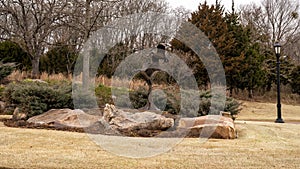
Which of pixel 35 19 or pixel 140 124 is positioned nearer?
pixel 140 124

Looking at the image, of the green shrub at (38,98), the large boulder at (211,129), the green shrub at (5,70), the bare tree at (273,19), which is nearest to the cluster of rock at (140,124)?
the large boulder at (211,129)

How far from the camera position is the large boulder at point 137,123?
7809 mm

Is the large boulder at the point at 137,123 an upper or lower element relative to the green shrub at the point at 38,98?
lower

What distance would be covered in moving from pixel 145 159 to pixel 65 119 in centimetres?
360

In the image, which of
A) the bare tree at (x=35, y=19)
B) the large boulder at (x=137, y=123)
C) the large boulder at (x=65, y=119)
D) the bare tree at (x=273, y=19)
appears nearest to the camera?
the large boulder at (x=137, y=123)

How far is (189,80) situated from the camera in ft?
51.9

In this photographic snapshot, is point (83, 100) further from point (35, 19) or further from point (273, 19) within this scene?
point (273, 19)

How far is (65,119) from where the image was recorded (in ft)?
27.7

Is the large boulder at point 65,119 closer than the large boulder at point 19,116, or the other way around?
the large boulder at point 65,119

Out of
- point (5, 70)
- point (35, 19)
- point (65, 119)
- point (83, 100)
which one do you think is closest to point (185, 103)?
point (83, 100)

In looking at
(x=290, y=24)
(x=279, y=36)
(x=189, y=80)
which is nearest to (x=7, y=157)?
Answer: (x=189, y=80)


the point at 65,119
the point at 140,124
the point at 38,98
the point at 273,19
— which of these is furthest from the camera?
the point at 273,19

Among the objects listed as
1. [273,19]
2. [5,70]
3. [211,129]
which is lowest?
[211,129]

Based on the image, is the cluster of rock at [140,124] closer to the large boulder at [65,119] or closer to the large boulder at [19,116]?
the large boulder at [65,119]
